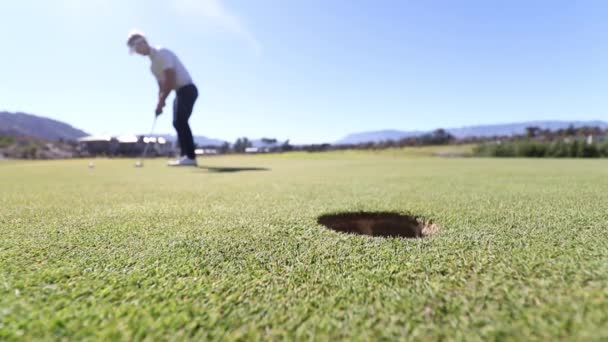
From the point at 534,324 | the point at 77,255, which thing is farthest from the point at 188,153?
the point at 534,324

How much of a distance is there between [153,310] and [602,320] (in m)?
0.88

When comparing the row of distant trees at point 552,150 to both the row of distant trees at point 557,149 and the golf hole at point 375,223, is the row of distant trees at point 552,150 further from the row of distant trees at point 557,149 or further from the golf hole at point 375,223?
the golf hole at point 375,223

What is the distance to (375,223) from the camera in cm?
160

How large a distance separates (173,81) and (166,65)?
30 centimetres

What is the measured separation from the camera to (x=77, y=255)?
86 centimetres

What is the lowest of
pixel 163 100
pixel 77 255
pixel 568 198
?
pixel 568 198

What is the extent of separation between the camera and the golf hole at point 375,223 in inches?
58.6

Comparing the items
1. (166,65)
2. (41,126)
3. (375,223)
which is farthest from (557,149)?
(41,126)

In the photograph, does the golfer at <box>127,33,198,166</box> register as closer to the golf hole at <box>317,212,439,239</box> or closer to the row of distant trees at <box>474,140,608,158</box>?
the golf hole at <box>317,212,439,239</box>

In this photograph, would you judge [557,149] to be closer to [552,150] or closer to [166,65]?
[552,150]

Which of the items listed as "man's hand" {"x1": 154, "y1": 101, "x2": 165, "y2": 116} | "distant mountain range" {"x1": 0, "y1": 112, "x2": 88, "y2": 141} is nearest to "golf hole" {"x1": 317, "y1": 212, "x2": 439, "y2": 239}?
"man's hand" {"x1": 154, "y1": 101, "x2": 165, "y2": 116}

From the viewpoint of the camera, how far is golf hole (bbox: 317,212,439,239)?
1488 millimetres

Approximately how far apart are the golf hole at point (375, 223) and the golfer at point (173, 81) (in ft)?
15.7

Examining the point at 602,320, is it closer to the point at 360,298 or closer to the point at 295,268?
the point at 360,298
